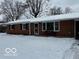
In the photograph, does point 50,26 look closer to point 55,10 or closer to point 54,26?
point 54,26

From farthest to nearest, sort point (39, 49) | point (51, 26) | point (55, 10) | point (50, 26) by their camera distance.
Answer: point (55, 10), point (50, 26), point (51, 26), point (39, 49)

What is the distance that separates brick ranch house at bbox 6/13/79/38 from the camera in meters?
26.8

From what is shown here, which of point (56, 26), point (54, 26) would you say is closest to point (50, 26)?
point (54, 26)

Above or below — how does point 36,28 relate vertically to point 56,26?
below

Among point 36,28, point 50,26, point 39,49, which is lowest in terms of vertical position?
point 36,28

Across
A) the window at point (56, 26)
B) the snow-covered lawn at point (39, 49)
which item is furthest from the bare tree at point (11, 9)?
the snow-covered lawn at point (39, 49)

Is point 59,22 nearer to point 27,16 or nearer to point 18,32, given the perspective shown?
point 18,32

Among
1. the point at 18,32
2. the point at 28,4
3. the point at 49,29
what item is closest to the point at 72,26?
the point at 49,29

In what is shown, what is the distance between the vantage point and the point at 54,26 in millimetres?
29953

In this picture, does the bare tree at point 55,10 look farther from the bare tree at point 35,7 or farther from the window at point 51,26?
the window at point 51,26

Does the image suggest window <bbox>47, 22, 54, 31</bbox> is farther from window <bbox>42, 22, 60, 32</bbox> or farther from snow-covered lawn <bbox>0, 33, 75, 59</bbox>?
snow-covered lawn <bbox>0, 33, 75, 59</bbox>

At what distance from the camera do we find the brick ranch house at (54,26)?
26.8 m

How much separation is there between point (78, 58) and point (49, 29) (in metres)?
20.8

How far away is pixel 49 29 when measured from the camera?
101ft
